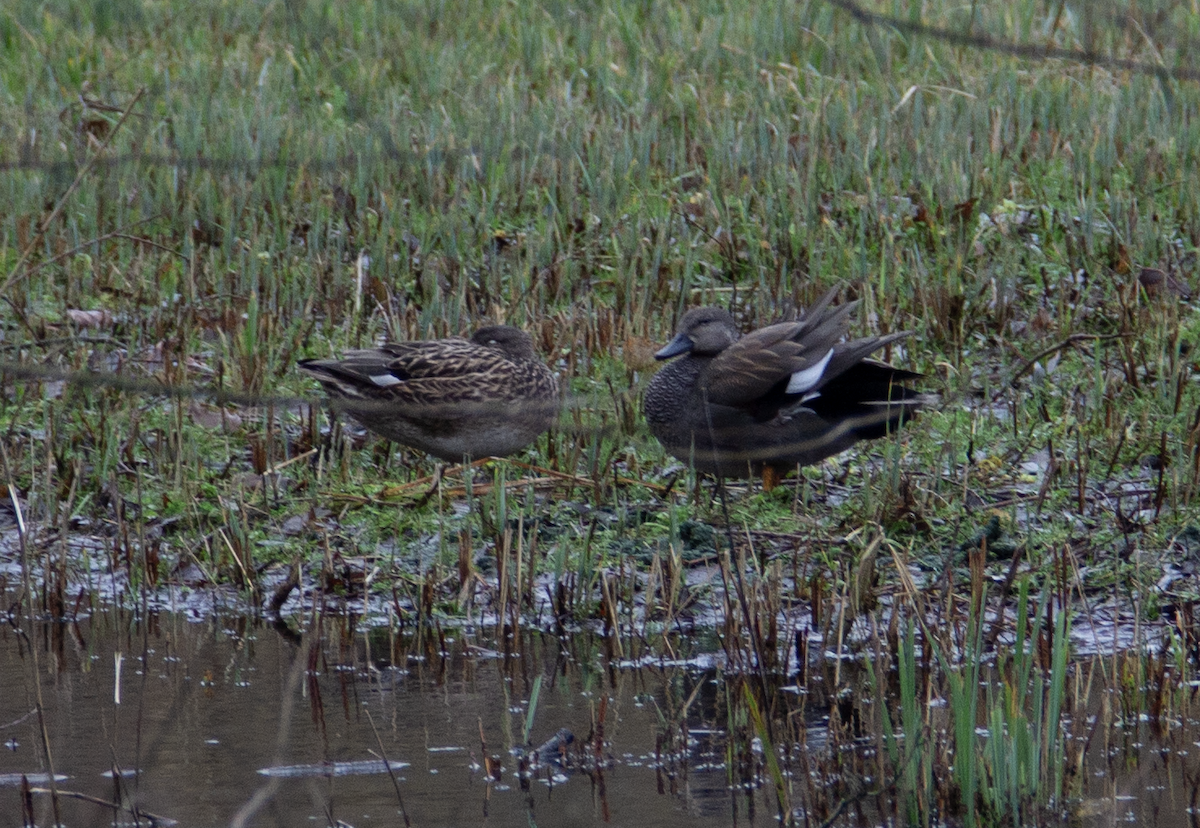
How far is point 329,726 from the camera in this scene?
13.7 ft

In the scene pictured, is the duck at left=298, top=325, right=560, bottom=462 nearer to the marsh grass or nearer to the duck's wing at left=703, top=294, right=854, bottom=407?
the marsh grass

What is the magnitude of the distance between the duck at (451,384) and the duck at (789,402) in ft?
1.78

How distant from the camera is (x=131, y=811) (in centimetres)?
354

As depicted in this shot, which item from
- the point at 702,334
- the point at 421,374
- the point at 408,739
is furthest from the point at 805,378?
the point at 408,739

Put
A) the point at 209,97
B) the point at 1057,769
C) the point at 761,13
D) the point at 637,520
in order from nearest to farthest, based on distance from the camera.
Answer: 1. the point at 1057,769
2. the point at 637,520
3. the point at 209,97
4. the point at 761,13

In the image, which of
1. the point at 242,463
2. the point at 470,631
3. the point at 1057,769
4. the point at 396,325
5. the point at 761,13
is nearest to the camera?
the point at 1057,769

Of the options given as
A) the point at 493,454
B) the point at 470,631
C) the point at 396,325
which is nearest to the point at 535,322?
the point at 396,325

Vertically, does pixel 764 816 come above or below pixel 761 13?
below

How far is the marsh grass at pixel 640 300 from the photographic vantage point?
4.76 meters

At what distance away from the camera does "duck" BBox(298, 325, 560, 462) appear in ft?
19.2

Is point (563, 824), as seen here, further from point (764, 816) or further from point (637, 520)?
point (637, 520)

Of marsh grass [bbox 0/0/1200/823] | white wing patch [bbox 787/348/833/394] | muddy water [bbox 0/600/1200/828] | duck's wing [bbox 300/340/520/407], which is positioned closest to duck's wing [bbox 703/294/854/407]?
white wing patch [bbox 787/348/833/394]

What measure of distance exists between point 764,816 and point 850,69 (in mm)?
7956

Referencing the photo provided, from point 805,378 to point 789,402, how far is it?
0.10 metres
